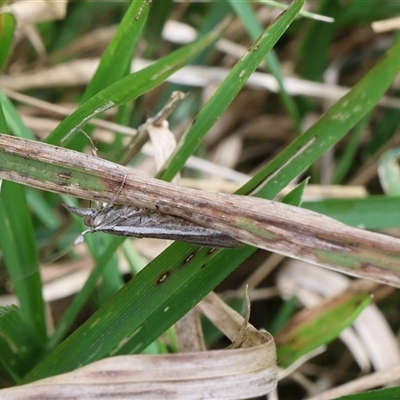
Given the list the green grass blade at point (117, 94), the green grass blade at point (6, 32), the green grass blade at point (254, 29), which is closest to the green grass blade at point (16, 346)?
the green grass blade at point (117, 94)

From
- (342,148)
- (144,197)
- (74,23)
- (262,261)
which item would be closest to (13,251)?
(144,197)

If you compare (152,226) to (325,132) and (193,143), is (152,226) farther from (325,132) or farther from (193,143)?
(325,132)

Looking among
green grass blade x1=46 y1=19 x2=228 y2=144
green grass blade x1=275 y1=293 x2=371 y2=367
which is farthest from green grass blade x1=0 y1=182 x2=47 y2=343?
green grass blade x1=275 y1=293 x2=371 y2=367

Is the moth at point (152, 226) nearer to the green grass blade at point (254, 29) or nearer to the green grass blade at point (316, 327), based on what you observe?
the green grass blade at point (316, 327)

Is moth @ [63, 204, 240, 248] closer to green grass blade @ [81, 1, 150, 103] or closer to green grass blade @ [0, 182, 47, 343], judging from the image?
green grass blade @ [0, 182, 47, 343]

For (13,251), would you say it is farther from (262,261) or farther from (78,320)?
(262,261)

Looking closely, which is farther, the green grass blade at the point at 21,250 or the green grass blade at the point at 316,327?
the green grass blade at the point at 316,327
